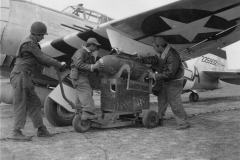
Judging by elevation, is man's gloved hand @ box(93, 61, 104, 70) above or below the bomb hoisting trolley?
above

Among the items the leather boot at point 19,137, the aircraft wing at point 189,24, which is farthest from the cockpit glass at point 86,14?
the leather boot at point 19,137

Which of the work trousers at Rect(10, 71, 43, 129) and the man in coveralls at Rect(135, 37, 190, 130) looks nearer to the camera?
the work trousers at Rect(10, 71, 43, 129)

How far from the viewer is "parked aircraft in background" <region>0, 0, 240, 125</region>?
379 centimetres

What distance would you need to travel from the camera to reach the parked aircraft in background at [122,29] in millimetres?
3785

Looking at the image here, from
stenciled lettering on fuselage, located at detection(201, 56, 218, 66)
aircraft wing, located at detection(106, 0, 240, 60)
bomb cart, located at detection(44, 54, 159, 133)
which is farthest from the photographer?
stenciled lettering on fuselage, located at detection(201, 56, 218, 66)

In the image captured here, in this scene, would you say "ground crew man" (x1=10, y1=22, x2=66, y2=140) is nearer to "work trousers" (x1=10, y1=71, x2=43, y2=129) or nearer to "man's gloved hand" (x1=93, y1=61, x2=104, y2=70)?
"work trousers" (x1=10, y1=71, x2=43, y2=129)

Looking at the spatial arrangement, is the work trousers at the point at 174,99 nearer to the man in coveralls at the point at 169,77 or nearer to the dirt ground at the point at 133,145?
the man in coveralls at the point at 169,77

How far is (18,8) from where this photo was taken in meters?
5.67

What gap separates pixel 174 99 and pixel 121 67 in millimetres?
998

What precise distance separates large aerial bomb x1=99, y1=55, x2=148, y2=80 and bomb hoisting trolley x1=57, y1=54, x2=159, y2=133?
0.6 inches

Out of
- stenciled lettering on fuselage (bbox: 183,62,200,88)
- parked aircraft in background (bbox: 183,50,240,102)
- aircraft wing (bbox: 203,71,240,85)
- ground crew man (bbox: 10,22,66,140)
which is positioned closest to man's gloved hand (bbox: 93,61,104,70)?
ground crew man (bbox: 10,22,66,140)

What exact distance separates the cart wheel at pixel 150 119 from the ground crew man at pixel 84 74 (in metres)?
0.84

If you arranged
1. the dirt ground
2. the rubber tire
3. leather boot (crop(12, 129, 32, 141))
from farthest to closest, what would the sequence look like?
the rubber tire → leather boot (crop(12, 129, 32, 141)) → the dirt ground

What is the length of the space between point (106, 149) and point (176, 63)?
6.48 ft
